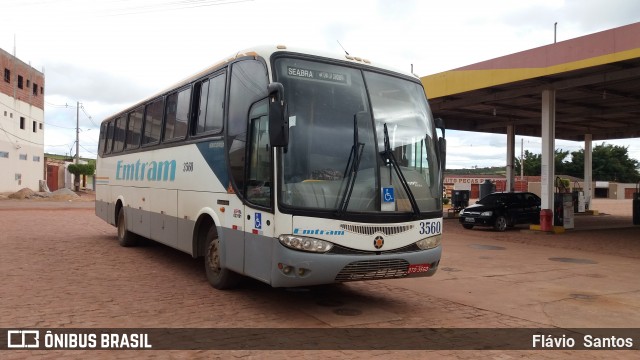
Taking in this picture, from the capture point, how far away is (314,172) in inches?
232

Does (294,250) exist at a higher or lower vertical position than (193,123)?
lower

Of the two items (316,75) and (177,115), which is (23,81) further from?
(316,75)

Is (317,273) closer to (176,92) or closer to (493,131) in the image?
(176,92)

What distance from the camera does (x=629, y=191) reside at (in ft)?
226

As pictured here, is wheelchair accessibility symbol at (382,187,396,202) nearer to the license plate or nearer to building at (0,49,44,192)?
the license plate

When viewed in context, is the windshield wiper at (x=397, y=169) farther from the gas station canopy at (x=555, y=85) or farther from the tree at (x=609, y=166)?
the tree at (x=609, y=166)

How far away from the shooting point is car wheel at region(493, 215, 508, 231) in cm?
1950

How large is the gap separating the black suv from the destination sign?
14.7 meters

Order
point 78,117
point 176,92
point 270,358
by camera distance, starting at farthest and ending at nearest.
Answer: point 78,117 < point 176,92 < point 270,358

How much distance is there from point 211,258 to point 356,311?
97.8 inches

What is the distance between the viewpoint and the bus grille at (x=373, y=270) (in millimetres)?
5914

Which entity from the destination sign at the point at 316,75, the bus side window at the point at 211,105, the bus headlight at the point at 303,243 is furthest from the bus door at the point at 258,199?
the bus side window at the point at 211,105

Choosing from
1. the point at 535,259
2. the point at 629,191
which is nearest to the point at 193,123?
Result: the point at 535,259

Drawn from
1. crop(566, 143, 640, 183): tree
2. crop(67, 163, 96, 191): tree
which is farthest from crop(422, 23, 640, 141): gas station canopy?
crop(566, 143, 640, 183): tree
